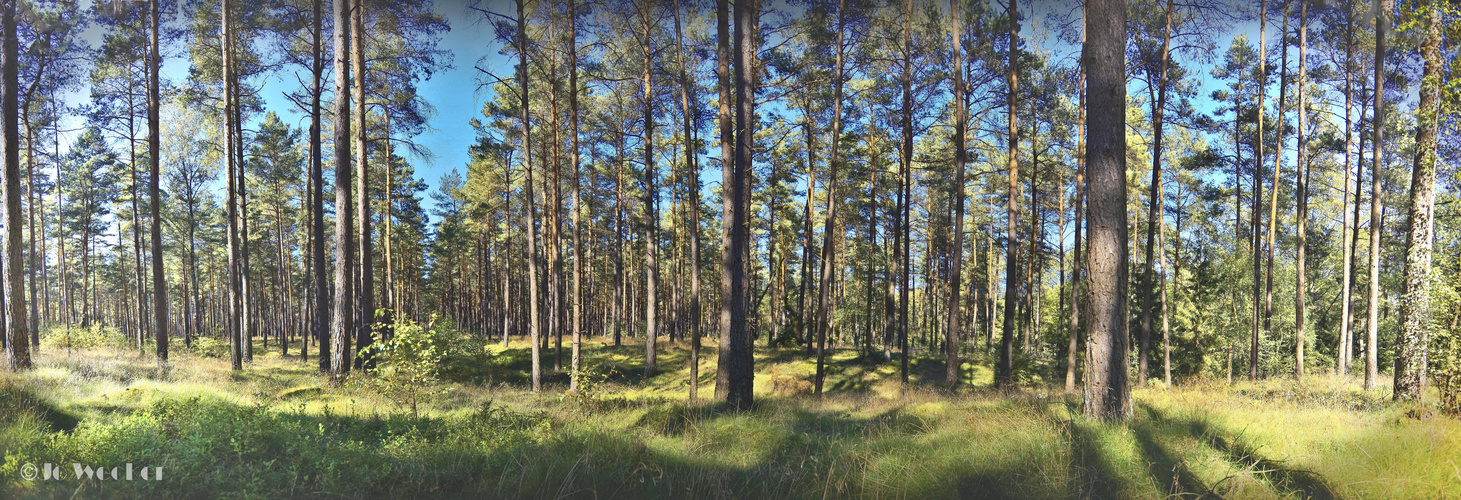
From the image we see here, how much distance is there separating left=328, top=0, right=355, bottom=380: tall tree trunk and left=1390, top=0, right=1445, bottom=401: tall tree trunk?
1727cm

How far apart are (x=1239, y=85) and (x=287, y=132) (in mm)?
38617

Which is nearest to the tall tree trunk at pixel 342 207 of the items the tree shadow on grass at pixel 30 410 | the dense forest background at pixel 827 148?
the dense forest background at pixel 827 148

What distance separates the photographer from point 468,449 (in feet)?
15.6

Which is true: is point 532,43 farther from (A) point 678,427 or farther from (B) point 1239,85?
(B) point 1239,85

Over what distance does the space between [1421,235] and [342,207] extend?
61.4 feet

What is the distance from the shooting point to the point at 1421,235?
849cm

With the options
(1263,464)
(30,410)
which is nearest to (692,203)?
(30,410)

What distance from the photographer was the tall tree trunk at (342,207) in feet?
35.8

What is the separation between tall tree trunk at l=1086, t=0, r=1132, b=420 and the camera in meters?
5.72

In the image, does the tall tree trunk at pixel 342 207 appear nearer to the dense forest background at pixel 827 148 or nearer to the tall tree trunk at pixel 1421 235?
the dense forest background at pixel 827 148

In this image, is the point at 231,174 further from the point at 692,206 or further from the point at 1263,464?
the point at 1263,464

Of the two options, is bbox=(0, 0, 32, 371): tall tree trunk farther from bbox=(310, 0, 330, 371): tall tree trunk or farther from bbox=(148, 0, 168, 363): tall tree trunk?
bbox=(310, 0, 330, 371): tall tree trunk

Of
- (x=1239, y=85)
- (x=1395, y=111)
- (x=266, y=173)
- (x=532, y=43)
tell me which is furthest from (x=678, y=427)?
(x=266, y=173)

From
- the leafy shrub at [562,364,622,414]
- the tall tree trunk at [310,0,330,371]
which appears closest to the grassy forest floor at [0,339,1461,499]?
the leafy shrub at [562,364,622,414]
